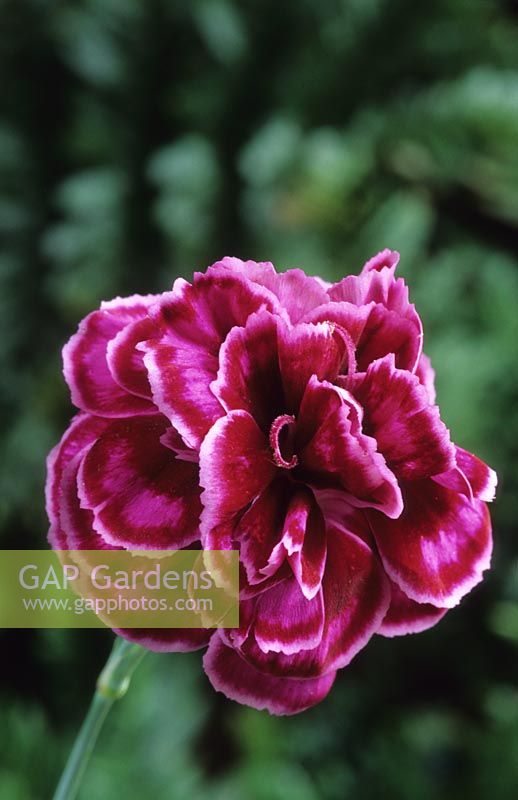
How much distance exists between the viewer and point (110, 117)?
1.31 m

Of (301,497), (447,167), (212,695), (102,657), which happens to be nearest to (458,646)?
(212,695)

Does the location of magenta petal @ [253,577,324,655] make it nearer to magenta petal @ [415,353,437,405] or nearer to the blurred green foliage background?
magenta petal @ [415,353,437,405]

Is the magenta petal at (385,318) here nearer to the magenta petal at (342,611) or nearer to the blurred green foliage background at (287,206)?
the magenta petal at (342,611)

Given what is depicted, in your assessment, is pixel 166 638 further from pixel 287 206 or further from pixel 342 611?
pixel 287 206

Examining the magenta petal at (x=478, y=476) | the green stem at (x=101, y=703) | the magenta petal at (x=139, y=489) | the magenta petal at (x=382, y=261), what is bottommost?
the green stem at (x=101, y=703)

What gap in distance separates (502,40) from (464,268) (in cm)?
41

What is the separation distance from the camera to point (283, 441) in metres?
0.31

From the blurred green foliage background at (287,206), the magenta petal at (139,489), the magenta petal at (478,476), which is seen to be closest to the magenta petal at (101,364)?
the magenta petal at (139,489)

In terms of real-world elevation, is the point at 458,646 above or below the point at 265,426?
below

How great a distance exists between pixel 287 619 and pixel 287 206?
1.01m

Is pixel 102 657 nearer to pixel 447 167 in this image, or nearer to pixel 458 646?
pixel 458 646

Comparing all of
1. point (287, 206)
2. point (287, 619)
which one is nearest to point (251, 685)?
point (287, 619)

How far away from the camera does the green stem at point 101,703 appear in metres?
0.33

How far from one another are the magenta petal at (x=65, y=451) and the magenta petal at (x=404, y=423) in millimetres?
93
